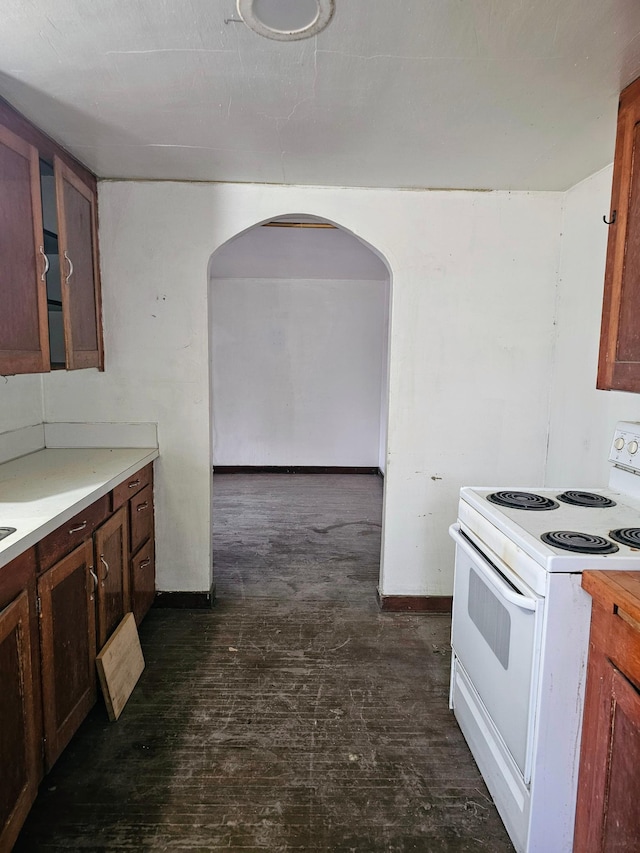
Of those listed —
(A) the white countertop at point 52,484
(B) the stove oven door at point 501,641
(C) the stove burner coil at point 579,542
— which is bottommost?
(B) the stove oven door at point 501,641

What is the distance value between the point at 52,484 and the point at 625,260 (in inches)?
85.0

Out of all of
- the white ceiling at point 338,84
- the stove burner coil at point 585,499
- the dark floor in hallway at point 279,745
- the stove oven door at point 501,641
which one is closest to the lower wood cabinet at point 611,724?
the stove oven door at point 501,641

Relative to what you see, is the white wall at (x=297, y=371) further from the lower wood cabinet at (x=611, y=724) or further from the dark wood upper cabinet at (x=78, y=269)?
the lower wood cabinet at (x=611, y=724)

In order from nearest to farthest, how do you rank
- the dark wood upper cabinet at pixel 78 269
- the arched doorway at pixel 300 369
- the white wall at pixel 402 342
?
the dark wood upper cabinet at pixel 78 269 < the white wall at pixel 402 342 < the arched doorway at pixel 300 369

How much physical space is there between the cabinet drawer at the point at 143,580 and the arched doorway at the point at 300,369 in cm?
292

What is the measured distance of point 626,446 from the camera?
188cm

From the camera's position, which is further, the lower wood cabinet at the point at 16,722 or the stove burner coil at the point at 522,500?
the stove burner coil at the point at 522,500

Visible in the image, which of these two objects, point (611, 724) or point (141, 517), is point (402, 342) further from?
point (611, 724)

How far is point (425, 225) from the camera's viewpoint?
105 inches

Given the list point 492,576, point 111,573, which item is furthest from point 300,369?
point 492,576

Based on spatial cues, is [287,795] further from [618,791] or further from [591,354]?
[591,354]

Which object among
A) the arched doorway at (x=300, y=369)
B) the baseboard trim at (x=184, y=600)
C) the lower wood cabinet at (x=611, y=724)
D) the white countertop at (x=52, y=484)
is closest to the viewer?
the lower wood cabinet at (x=611, y=724)

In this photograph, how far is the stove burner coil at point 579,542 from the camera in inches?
53.2

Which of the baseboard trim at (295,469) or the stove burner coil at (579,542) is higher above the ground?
the stove burner coil at (579,542)
